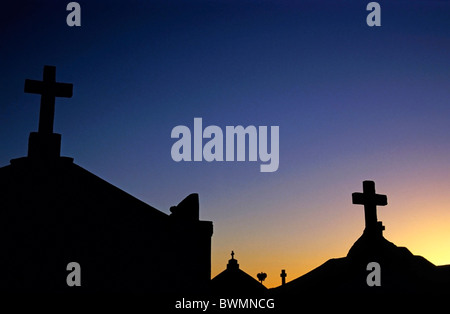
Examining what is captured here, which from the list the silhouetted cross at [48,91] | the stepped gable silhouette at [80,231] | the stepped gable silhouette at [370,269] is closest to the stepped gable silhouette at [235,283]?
the stepped gable silhouette at [370,269]

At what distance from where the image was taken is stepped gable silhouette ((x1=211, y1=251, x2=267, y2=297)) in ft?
101

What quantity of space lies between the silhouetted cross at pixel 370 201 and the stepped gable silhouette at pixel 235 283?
16.3 metres

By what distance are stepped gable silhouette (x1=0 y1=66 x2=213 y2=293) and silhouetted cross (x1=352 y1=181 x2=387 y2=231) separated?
207 inches

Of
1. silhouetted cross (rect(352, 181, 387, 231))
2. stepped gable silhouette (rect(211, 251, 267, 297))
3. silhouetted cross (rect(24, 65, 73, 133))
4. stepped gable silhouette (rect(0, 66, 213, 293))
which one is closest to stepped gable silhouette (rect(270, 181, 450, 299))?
silhouetted cross (rect(352, 181, 387, 231))

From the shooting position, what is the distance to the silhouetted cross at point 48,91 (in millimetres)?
12391

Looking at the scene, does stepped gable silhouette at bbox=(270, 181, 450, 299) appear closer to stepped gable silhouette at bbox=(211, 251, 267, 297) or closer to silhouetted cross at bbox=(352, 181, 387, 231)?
silhouetted cross at bbox=(352, 181, 387, 231)

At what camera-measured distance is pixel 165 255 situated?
1211 cm

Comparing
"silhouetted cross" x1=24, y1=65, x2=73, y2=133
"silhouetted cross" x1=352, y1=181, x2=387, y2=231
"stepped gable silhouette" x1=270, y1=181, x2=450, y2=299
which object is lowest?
"stepped gable silhouette" x1=270, y1=181, x2=450, y2=299
